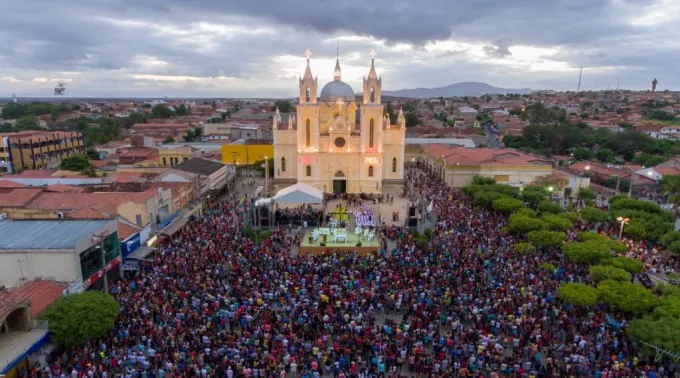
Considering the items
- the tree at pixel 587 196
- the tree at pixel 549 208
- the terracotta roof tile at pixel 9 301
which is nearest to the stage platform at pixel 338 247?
the tree at pixel 549 208

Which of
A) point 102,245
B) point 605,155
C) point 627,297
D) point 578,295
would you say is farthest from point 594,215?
point 605,155

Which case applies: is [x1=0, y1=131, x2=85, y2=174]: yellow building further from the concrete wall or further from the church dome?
the concrete wall

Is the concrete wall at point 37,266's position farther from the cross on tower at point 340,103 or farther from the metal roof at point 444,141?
the metal roof at point 444,141

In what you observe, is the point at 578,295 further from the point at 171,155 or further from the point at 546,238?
the point at 171,155

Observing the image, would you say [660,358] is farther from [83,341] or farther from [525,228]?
[83,341]

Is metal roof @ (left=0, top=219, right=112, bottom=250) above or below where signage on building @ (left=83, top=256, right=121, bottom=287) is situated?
above

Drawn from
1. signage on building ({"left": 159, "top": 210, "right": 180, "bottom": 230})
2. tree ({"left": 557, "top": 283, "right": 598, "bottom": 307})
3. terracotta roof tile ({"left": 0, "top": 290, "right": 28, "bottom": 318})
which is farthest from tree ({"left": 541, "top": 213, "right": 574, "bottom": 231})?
terracotta roof tile ({"left": 0, "top": 290, "right": 28, "bottom": 318})
